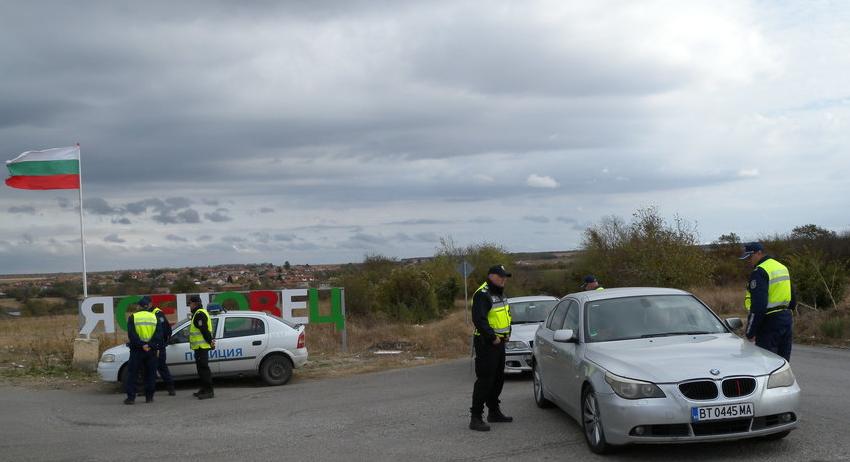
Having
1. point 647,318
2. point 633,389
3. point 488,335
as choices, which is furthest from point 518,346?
point 633,389

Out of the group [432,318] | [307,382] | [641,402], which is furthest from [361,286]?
[641,402]

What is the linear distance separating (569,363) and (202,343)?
301 inches

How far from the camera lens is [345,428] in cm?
957

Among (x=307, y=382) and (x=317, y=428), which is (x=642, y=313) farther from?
(x=307, y=382)

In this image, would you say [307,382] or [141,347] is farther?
[307,382]

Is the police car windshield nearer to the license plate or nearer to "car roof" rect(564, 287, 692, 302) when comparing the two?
"car roof" rect(564, 287, 692, 302)

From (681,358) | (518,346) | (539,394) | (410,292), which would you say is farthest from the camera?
(410,292)

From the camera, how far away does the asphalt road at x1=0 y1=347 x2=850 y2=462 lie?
25.1ft

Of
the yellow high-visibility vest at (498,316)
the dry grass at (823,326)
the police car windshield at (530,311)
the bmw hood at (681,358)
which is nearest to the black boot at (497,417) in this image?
the yellow high-visibility vest at (498,316)

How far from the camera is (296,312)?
23828mm

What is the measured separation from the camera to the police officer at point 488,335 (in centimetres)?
889

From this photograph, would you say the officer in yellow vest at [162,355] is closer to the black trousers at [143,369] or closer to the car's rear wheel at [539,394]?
the black trousers at [143,369]

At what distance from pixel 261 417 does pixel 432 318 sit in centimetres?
3179

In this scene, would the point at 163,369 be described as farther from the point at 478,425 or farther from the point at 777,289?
the point at 777,289
